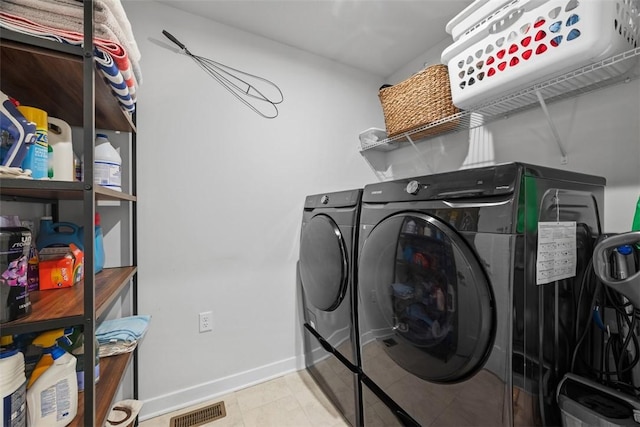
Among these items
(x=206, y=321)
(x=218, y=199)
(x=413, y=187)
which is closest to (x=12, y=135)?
(x=218, y=199)

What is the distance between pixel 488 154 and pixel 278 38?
1636mm

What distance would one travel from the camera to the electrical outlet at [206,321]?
1638mm

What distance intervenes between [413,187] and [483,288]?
1.35 ft

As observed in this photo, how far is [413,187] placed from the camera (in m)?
0.99

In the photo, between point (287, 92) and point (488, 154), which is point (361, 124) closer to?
point (287, 92)

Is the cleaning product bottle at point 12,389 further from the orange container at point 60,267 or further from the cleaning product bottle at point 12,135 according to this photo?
the cleaning product bottle at point 12,135

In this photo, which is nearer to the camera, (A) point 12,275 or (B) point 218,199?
(A) point 12,275

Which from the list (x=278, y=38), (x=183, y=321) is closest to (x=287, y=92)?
(x=278, y=38)

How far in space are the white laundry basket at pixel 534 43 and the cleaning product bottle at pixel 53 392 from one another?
6.04ft

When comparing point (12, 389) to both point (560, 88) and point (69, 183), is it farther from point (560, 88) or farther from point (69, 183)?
point (560, 88)

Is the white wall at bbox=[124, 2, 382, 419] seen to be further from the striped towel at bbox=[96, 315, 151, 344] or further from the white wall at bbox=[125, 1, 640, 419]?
the striped towel at bbox=[96, 315, 151, 344]

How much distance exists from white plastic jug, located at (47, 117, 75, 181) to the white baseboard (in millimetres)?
1360

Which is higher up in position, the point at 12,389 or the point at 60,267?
the point at 60,267

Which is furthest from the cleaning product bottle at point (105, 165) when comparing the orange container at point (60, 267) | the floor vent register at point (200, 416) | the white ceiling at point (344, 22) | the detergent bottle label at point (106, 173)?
the floor vent register at point (200, 416)
